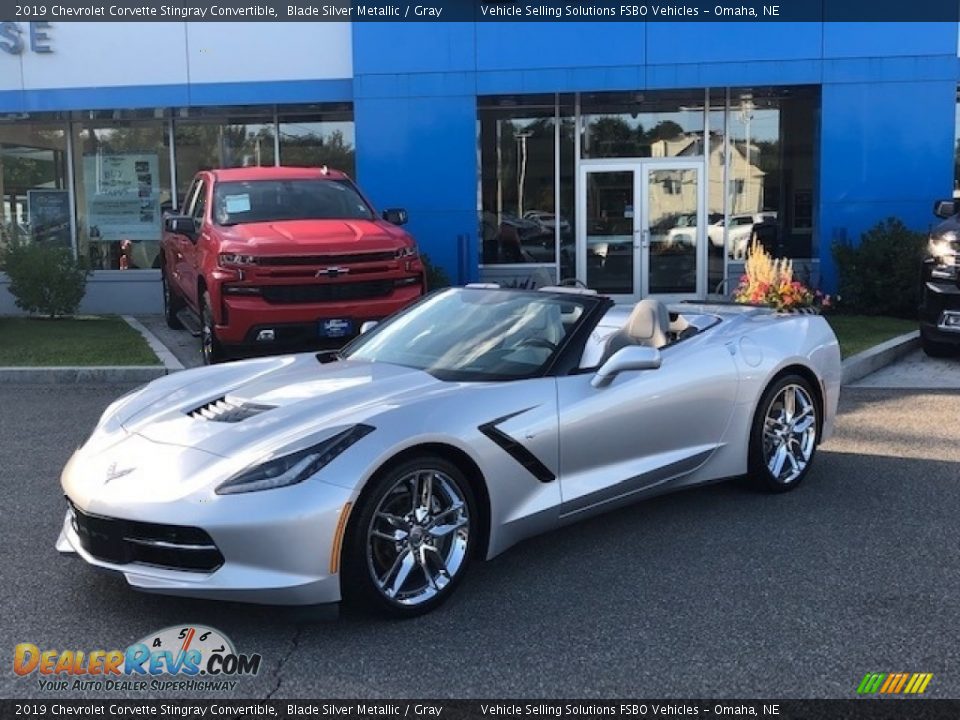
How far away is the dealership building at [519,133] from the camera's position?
44.9 ft

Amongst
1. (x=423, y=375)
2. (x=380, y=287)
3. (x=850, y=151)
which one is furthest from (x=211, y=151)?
(x=423, y=375)

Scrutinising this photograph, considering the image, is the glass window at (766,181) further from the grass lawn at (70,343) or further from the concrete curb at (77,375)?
the concrete curb at (77,375)

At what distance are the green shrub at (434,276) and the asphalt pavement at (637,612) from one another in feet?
27.1

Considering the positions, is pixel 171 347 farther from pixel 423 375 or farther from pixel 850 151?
pixel 850 151

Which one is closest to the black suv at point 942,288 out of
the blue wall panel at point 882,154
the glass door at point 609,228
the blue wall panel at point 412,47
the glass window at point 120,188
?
the blue wall panel at point 882,154

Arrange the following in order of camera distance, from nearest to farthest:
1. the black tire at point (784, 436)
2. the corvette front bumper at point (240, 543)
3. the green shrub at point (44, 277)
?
the corvette front bumper at point (240, 543) → the black tire at point (784, 436) → the green shrub at point (44, 277)

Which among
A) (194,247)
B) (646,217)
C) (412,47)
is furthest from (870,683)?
(412,47)

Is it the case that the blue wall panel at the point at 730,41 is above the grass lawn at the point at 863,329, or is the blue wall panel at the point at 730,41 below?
above

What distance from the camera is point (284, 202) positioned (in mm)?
10305

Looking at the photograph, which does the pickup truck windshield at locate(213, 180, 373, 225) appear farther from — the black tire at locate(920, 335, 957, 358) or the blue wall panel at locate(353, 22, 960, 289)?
the black tire at locate(920, 335, 957, 358)

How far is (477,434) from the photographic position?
4027 millimetres

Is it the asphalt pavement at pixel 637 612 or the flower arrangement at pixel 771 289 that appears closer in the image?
the asphalt pavement at pixel 637 612

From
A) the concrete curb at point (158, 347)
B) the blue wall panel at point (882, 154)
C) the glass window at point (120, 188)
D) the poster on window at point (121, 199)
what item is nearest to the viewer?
the concrete curb at point (158, 347)

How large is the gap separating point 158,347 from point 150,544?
8.08 m
